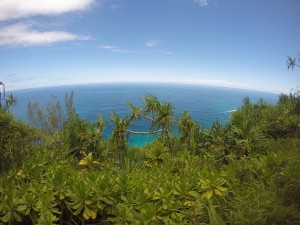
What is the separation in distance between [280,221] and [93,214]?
2031 mm

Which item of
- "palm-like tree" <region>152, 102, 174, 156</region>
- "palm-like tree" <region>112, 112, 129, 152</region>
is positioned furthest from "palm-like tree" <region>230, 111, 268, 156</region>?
"palm-like tree" <region>112, 112, 129, 152</region>

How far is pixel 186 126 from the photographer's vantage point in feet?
30.0

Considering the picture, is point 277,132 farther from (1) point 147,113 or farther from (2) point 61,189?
(2) point 61,189

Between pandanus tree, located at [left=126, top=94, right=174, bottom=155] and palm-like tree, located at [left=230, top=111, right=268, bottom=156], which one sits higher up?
pandanus tree, located at [left=126, top=94, right=174, bottom=155]

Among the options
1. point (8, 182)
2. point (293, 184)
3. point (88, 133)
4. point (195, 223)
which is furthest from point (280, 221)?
point (88, 133)

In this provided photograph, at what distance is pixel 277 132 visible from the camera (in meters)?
10.9

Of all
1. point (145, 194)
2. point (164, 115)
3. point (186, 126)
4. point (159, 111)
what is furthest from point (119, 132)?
point (145, 194)

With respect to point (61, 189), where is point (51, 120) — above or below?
below

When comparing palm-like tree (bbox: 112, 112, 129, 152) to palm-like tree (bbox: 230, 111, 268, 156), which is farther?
palm-like tree (bbox: 112, 112, 129, 152)

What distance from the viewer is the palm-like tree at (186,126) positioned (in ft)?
29.7

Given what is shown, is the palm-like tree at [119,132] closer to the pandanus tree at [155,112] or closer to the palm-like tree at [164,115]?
the pandanus tree at [155,112]

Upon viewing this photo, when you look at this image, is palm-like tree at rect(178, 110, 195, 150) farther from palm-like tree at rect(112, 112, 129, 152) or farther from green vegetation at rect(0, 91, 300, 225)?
green vegetation at rect(0, 91, 300, 225)

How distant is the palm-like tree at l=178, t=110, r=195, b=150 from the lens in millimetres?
9039

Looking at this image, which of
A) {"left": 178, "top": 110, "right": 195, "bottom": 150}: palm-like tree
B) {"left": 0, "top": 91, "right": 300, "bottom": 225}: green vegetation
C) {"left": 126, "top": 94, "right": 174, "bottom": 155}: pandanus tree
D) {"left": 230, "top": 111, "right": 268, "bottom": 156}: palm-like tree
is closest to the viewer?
{"left": 0, "top": 91, "right": 300, "bottom": 225}: green vegetation
